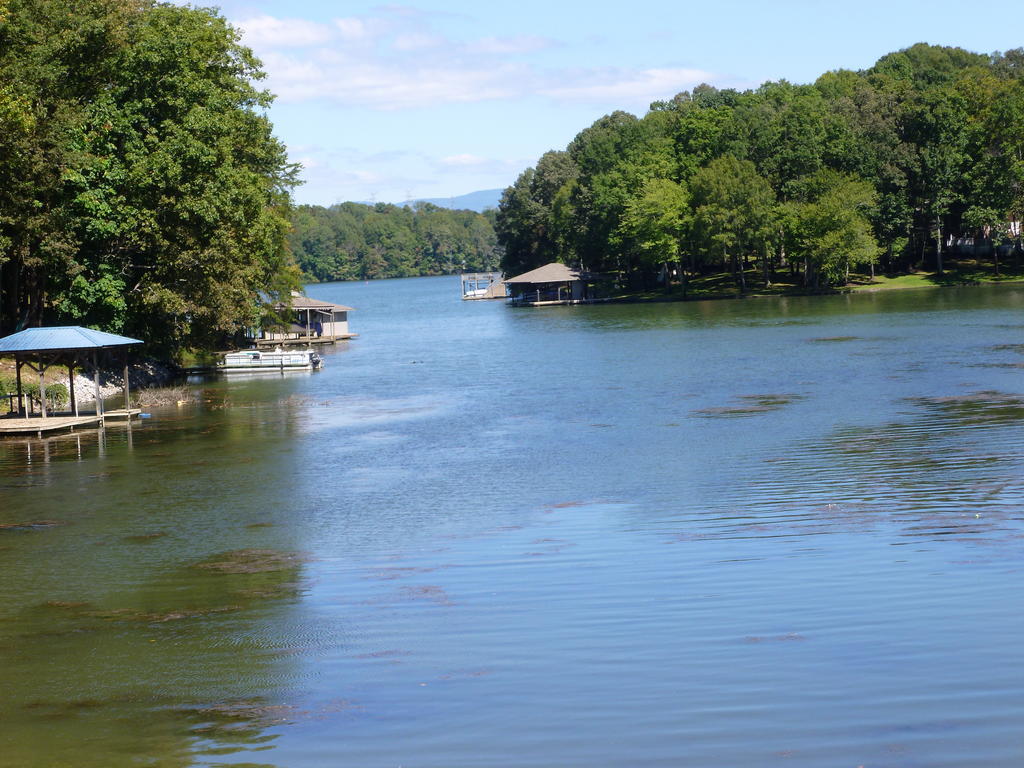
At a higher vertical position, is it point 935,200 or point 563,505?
point 935,200

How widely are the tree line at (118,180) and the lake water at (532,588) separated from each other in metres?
10.3

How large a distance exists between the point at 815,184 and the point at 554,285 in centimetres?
A: 3174

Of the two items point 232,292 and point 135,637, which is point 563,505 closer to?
point 135,637

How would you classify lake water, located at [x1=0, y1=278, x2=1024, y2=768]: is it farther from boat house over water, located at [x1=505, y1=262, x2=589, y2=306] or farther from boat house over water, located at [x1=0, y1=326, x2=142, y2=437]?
boat house over water, located at [x1=505, y1=262, x2=589, y2=306]

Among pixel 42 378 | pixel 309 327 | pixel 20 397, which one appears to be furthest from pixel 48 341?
pixel 309 327

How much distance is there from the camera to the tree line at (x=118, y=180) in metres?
37.2

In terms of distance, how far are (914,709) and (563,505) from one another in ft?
34.2

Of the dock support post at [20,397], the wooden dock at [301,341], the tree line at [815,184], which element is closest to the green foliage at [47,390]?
the dock support post at [20,397]

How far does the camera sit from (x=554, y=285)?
114 meters

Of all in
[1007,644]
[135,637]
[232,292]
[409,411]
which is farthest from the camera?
[232,292]

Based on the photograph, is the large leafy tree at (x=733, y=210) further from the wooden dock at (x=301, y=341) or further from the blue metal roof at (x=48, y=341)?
the blue metal roof at (x=48, y=341)

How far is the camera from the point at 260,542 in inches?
664

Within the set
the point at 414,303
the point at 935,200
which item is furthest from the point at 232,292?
the point at 414,303

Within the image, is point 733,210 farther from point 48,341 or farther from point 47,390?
point 48,341
